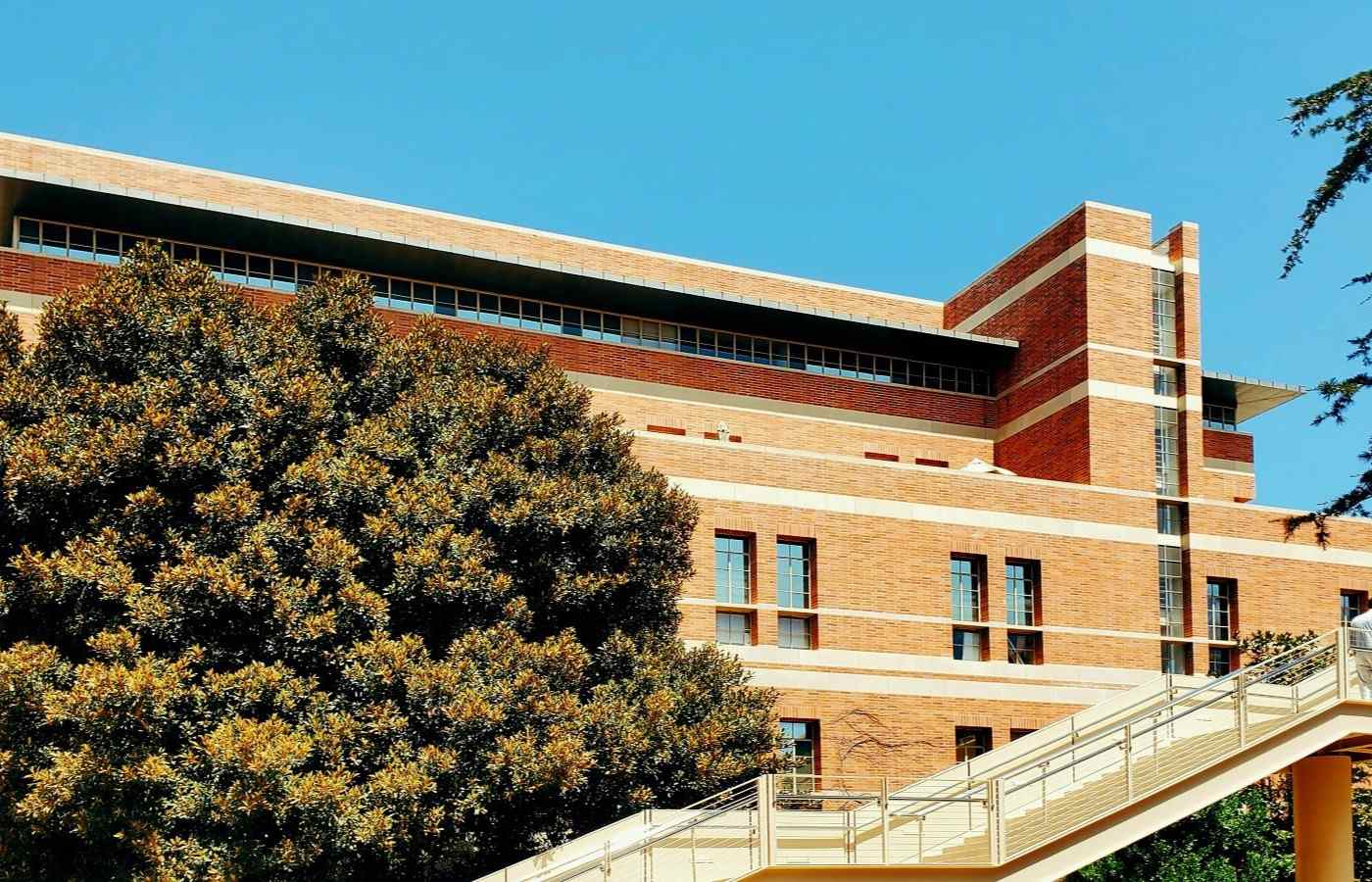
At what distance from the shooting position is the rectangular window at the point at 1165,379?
3609 cm

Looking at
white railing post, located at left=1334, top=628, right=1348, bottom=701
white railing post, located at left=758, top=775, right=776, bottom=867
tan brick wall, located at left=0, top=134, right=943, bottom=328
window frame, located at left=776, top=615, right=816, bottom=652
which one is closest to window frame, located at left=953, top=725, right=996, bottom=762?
window frame, located at left=776, top=615, right=816, bottom=652

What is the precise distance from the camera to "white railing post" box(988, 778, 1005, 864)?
759 inches

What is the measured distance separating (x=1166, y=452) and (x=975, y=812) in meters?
16.7

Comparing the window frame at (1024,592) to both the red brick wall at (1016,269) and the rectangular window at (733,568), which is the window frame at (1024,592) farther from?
Result: the red brick wall at (1016,269)

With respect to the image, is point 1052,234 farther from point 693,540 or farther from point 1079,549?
point 693,540

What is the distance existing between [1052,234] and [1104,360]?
3340mm

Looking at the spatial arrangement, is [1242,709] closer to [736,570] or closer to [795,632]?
[795,632]

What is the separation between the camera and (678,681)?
22.8 metres

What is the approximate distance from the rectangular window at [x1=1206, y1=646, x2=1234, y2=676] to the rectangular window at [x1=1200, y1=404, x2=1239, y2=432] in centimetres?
947

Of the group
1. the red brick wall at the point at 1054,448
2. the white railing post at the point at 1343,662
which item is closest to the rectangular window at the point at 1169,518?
the red brick wall at the point at 1054,448

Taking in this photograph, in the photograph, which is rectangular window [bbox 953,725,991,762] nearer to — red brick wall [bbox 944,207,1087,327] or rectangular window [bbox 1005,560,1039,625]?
rectangular window [bbox 1005,560,1039,625]

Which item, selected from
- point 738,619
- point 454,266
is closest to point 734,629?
point 738,619

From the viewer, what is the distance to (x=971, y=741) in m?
32.2

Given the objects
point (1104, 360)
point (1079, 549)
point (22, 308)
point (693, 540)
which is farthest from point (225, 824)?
point (1104, 360)
